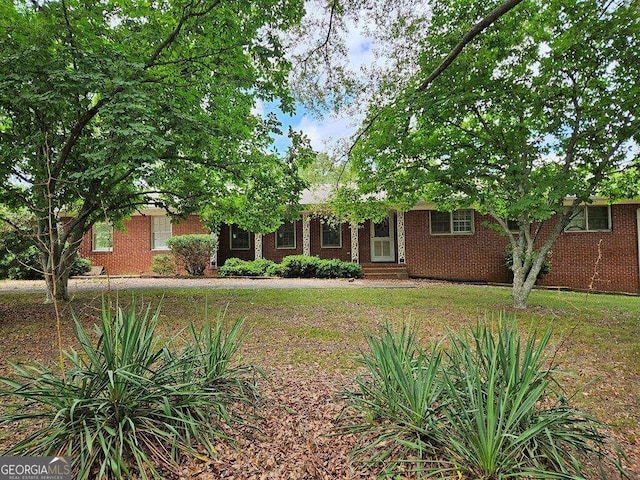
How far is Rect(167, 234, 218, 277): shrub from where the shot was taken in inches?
616

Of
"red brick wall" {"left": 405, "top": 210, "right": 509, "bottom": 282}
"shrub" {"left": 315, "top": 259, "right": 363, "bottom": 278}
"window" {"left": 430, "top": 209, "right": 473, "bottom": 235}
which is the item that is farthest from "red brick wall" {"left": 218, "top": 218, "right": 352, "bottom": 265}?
"window" {"left": 430, "top": 209, "right": 473, "bottom": 235}

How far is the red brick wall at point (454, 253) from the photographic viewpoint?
15.6m

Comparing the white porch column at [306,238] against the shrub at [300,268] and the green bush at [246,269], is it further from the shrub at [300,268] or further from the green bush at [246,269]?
the green bush at [246,269]

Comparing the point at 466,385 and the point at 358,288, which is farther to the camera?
the point at 358,288

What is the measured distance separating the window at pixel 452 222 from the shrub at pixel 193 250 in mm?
9523

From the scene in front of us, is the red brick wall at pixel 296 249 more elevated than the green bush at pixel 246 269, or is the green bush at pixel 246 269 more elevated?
the red brick wall at pixel 296 249

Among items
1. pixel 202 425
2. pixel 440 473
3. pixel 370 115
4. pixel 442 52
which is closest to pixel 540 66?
pixel 442 52

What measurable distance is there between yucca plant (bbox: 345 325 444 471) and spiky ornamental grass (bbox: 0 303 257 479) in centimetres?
106

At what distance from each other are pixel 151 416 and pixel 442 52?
25.0 feet

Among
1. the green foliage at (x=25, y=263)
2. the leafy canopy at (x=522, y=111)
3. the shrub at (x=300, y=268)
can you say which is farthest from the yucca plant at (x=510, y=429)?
the shrub at (x=300, y=268)

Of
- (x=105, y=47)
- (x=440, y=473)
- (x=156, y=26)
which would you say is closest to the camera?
(x=440, y=473)

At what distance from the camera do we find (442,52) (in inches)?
286

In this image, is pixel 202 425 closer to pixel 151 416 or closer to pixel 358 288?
pixel 151 416
